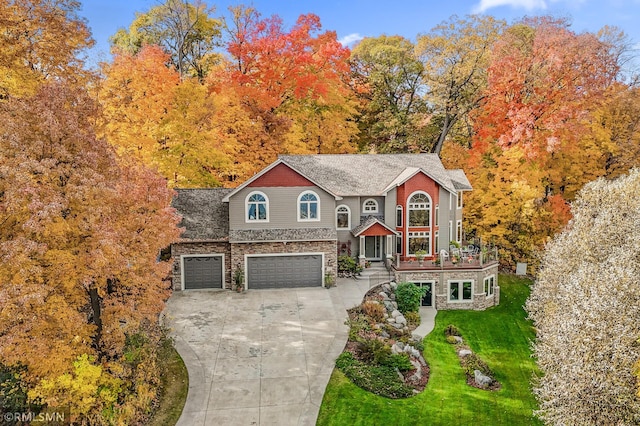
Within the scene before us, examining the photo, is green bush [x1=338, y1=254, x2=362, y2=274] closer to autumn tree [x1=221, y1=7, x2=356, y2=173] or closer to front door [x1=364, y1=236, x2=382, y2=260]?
front door [x1=364, y1=236, x2=382, y2=260]

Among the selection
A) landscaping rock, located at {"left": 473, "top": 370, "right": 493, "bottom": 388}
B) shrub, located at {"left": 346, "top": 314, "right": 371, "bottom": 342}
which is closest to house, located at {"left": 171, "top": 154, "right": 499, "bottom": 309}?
shrub, located at {"left": 346, "top": 314, "right": 371, "bottom": 342}

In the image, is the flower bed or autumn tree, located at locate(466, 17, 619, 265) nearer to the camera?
the flower bed

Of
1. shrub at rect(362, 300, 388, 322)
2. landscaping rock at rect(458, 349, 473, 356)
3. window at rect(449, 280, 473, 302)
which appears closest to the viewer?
landscaping rock at rect(458, 349, 473, 356)

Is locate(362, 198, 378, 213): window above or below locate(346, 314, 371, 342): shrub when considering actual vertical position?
Result: above

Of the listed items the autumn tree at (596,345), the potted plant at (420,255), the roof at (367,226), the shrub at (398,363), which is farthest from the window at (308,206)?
the autumn tree at (596,345)

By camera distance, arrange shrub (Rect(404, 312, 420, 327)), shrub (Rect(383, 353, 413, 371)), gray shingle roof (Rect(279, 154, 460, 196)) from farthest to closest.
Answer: gray shingle roof (Rect(279, 154, 460, 196)), shrub (Rect(404, 312, 420, 327)), shrub (Rect(383, 353, 413, 371))

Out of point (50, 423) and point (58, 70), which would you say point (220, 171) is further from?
point (50, 423)

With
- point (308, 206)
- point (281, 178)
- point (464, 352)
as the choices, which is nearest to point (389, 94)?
point (308, 206)
